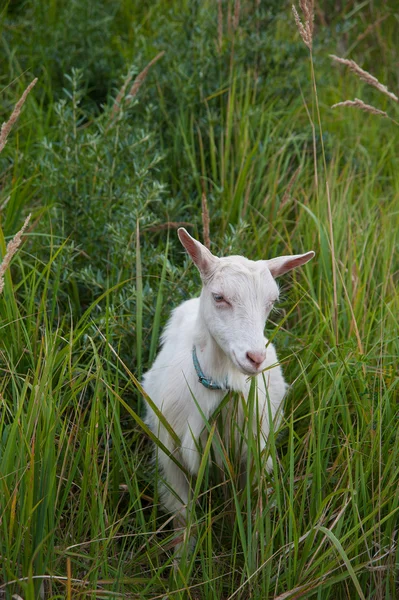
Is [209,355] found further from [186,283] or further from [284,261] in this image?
[186,283]

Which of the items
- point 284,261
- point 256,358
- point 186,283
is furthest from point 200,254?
point 186,283

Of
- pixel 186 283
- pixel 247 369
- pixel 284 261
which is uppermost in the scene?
pixel 284 261

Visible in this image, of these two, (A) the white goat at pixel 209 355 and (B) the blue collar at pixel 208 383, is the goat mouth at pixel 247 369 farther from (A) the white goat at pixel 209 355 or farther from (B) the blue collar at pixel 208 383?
(B) the blue collar at pixel 208 383

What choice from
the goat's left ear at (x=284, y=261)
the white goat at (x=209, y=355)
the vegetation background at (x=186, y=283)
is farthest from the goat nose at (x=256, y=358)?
the goat's left ear at (x=284, y=261)

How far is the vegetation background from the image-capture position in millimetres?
2930

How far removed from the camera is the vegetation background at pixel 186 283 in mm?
2930

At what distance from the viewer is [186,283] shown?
4227 millimetres

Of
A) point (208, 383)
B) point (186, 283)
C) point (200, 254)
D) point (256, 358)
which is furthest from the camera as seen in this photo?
point (186, 283)

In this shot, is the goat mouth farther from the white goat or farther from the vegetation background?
the vegetation background

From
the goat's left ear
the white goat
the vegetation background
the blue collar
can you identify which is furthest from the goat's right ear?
the vegetation background

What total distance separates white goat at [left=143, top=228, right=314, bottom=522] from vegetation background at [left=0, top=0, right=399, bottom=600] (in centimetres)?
13

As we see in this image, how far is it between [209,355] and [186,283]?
1006 millimetres

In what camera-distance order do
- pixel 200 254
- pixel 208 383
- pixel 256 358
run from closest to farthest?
pixel 256 358 → pixel 200 254 → pixel 208 383

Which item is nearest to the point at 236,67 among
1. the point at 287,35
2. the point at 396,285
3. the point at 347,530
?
the point at 287,35
